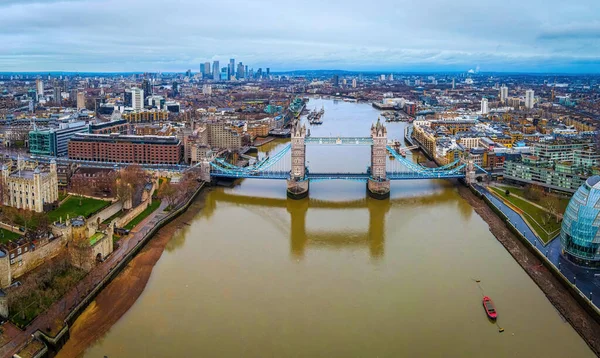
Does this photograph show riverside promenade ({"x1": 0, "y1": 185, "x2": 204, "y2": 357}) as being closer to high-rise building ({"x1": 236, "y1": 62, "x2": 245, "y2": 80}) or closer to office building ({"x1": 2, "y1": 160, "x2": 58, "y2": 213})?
office building ({"x1": 2, "y1": 160, "x2": 58, "y2": 213})

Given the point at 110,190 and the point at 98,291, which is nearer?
the point at 98,291

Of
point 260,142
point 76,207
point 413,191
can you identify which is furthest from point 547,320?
point 260,142

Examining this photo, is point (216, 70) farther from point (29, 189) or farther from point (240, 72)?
point (29, 189)

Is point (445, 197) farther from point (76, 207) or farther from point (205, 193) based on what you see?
point (76, 207)

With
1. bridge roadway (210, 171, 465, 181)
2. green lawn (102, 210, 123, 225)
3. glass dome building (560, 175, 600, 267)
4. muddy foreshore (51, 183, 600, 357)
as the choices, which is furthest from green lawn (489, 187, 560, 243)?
green lawn (102, 210, 123, 225)

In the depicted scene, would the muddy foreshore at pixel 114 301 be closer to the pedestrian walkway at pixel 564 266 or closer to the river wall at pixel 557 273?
the river wall at pixel 557 273

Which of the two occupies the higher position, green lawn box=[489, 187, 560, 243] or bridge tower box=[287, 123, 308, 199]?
bridge tower box=[287, 123, 308, 199]

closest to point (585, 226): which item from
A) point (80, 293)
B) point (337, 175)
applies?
point (337, 175)
